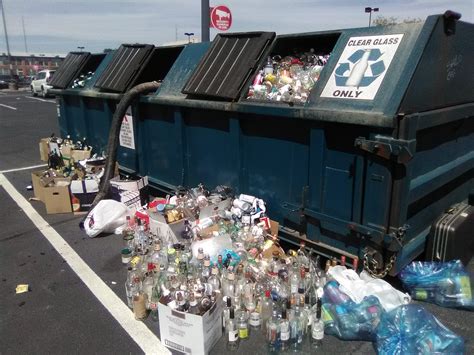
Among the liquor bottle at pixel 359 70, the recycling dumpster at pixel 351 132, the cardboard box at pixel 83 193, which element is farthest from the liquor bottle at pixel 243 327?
the cardboard box at pixel 83 193

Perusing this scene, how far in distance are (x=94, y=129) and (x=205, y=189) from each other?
3.01 metres

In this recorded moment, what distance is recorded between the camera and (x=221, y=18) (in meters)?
10.3

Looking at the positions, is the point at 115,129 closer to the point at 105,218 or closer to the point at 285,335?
the point at 105,218

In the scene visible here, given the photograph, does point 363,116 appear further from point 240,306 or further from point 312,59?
point 240,306

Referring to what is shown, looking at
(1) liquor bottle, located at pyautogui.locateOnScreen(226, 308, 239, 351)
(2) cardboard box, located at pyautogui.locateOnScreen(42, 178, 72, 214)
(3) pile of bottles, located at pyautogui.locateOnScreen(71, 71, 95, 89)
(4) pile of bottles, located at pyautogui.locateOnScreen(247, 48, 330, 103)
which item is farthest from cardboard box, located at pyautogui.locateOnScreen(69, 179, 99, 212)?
(1) liquor bottle, located at pyautogui.locateOnScreen(226, 308, 239, 351)

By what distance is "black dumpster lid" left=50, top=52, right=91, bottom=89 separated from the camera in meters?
7.10

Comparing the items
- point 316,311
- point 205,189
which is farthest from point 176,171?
point 316,311

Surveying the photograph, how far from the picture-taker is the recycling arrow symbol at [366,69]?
2834 mm

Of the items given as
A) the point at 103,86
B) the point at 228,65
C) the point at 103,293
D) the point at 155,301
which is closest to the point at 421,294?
the point at 155,301

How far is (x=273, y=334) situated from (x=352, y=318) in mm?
567

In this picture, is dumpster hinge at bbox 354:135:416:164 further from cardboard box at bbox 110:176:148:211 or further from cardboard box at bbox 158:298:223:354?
cardboard box at bbox 110:176:148:211

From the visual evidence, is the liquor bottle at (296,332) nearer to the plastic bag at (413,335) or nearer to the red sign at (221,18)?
the plastic bag at (413,335)

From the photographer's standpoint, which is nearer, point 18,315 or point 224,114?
point 18,315

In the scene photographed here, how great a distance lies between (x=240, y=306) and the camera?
2857mm
